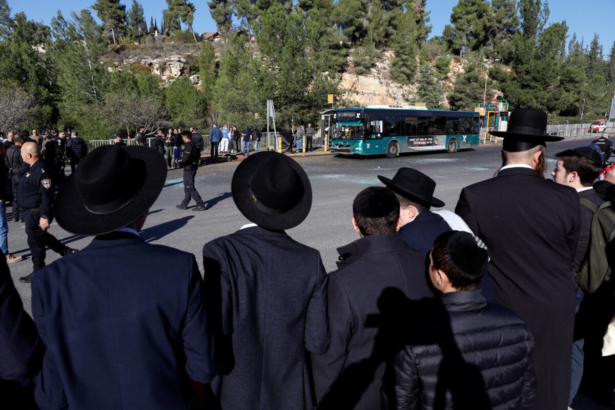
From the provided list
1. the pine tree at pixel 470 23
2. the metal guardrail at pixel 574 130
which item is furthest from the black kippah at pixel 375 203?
the pine tree at pixel 470 23

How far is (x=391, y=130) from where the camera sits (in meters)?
23.4

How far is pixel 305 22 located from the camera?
29.0 metres

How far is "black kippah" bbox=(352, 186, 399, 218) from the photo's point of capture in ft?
7.24

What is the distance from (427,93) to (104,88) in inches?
1481

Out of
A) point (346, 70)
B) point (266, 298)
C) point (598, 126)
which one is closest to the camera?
point (266, 298)

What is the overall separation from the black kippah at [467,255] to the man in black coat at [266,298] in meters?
0.62

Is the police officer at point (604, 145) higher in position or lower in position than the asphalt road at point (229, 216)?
higher

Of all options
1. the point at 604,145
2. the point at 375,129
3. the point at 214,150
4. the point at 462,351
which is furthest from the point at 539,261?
the point at 214,150

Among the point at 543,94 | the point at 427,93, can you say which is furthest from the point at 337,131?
the point at 543,94

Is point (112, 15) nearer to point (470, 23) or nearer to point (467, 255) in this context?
point (470, 23)

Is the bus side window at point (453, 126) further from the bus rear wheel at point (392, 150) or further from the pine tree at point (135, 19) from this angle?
the pine tree at point (135, 19)

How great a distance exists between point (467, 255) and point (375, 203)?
0.63 m

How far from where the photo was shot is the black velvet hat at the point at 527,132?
2.51 metres

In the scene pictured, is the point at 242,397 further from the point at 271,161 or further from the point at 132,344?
the point at 271,161
